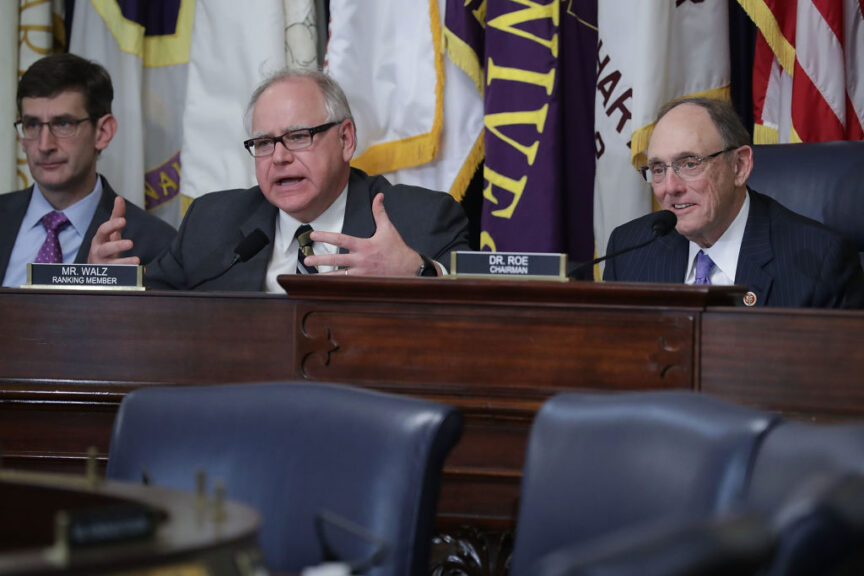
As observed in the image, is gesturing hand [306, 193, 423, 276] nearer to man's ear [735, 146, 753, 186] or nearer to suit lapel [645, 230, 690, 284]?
suit lapel [645, 230, 690, 284]

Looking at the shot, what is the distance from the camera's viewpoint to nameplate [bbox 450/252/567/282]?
2.18 m

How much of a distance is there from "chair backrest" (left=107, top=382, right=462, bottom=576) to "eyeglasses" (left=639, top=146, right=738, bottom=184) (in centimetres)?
210

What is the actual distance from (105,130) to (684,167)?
6.10 feet

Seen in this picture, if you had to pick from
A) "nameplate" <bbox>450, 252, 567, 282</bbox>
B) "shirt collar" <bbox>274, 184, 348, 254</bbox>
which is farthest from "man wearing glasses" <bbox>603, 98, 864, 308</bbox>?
"nameplate" <bbox>450, 252, 567, 282</bbox>

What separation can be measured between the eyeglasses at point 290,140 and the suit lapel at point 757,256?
119 centimetres

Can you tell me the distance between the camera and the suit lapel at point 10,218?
11.9ft

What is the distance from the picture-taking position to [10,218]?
3.71 metres

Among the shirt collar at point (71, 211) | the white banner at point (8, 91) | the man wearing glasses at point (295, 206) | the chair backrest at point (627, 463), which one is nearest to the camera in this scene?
the chair backrest at point (627, 463)

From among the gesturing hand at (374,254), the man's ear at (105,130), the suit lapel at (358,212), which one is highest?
the man's ear at (105,130)

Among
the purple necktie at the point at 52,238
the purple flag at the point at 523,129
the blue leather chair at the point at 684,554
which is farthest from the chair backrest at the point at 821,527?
the purple necktie at the point at 52,238

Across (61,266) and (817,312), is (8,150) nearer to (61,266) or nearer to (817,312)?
(61,266)

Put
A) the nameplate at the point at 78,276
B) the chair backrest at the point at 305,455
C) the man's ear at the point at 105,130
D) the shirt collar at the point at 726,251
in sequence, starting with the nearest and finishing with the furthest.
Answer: the chair backrest at the point at 305,455
the nameplate at the point at 78,276
the shirt collar at the point at 726,251
the man's ear at the point at 105,130

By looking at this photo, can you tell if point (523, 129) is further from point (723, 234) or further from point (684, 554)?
point (684, 554)

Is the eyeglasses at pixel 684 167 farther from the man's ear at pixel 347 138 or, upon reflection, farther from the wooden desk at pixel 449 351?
the wooden desk at pixel 449 351
